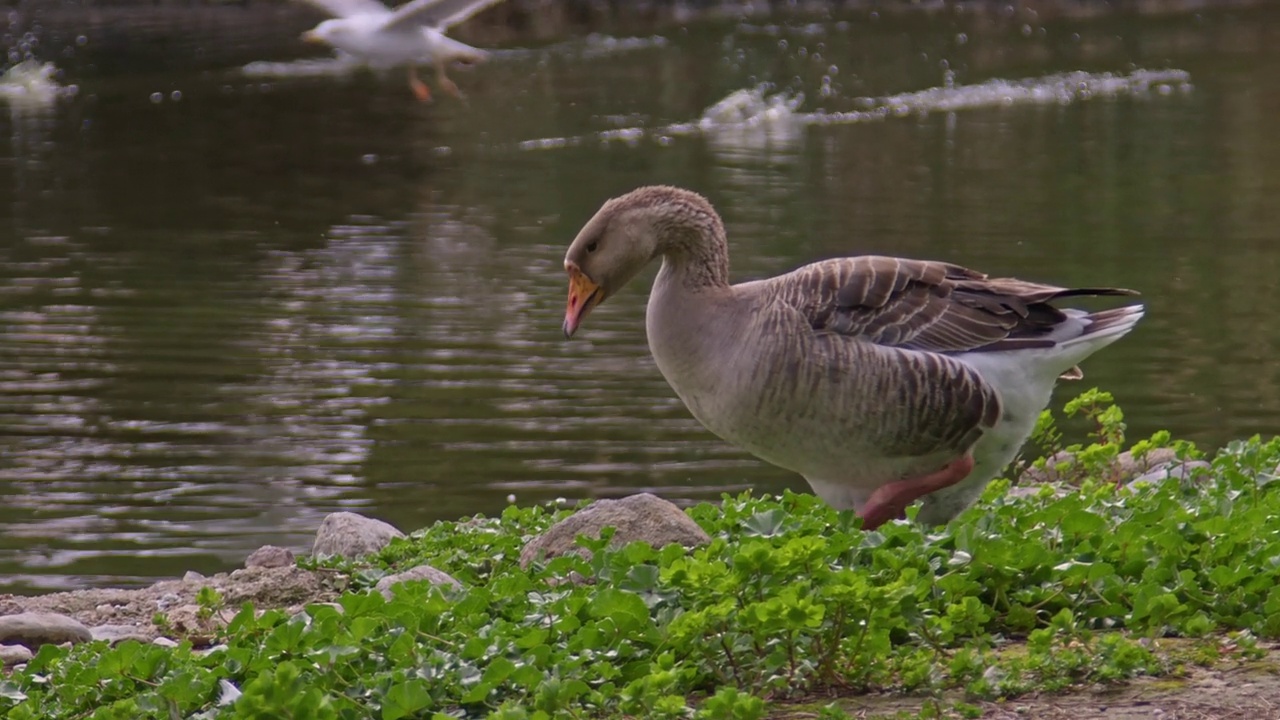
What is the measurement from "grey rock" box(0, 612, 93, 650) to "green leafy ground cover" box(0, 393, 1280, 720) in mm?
1156

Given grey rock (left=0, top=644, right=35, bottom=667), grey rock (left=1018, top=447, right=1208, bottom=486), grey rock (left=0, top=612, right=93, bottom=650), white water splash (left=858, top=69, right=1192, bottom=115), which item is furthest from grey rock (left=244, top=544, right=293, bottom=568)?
white water splash (left=858, top=69, right=1192, bottom=115)

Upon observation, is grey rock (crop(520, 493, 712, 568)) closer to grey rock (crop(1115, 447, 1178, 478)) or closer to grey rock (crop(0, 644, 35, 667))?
grey rock (crop(0, 644, 35, 667))

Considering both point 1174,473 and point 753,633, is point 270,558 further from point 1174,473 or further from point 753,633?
point 1174,473

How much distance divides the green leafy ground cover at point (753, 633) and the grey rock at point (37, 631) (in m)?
1.16

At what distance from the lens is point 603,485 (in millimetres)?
11078

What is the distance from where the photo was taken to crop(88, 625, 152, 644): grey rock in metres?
7.00

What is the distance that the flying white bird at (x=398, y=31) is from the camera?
771 inches

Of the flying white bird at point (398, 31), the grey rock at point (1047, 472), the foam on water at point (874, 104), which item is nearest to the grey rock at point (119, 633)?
the grey rock at point (1047, 472)

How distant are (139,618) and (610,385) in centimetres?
651

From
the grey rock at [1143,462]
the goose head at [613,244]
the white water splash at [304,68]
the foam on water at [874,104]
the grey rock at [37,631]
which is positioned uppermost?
the white water splash at [304,68]

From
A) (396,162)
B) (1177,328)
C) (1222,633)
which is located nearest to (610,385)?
(1177,328)

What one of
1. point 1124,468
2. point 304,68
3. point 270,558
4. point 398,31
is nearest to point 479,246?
point 398,31

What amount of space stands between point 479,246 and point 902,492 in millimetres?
13610

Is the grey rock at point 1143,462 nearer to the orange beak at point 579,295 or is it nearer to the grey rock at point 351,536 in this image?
the orange beak at point 579,295
